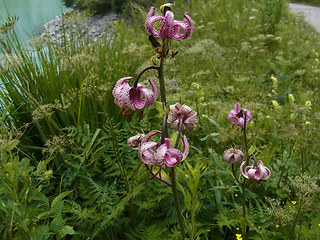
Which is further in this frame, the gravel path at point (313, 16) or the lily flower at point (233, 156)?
the gravel path at point (313, 16)

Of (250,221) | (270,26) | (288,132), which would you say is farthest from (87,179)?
(270,26)

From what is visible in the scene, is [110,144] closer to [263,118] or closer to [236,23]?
[263,118]

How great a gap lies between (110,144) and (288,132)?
108cm

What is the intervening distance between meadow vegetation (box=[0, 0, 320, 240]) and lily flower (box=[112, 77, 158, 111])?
0.08 meters

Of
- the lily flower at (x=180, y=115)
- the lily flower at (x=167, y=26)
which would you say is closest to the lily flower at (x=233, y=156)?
the lily flower at (x=180, y=115)

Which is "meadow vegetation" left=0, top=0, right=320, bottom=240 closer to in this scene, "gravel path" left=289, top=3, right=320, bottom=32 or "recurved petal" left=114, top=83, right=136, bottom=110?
"recurved petal" left=114, top=83, right=136, bottom=110

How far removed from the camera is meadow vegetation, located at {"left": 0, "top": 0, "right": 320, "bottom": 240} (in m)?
1.32

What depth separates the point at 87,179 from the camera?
1.71 metres

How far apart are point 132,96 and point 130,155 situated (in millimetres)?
925

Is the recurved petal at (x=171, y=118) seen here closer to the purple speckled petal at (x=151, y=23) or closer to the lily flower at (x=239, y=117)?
the purple speckled petal at (x=151, y=23)

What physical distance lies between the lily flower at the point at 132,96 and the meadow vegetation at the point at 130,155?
8 cm

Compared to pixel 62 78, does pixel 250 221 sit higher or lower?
lower

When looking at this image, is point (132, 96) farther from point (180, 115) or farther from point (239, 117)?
point (239, 117)

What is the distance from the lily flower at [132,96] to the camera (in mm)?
913
